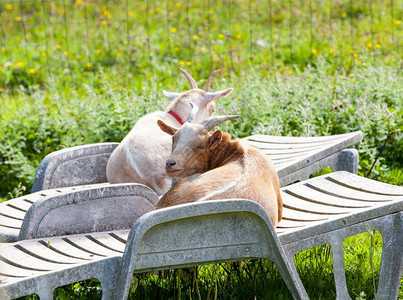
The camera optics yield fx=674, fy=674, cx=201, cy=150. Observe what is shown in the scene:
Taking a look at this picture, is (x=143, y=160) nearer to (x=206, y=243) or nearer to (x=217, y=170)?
(x=217, y=170)

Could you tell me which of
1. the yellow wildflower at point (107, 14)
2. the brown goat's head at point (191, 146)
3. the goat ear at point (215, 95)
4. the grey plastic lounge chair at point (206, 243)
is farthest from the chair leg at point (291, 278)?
the yellow wildflower at point (107, 14)

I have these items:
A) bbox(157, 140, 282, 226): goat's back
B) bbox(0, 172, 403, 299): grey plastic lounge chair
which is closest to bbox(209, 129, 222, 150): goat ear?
bbox(157, 140, 282, 226): goat's back

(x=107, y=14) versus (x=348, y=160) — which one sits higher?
(x=348, y=160)

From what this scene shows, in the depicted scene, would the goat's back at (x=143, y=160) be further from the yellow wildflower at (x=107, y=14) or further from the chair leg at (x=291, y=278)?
the yellow wildflower at (x=107, y=14)

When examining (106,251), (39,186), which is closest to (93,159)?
(39,186)

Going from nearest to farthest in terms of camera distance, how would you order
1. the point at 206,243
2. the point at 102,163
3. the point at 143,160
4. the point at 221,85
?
the point at 206,243
the point at 143,160
the point at 102,163
the point at 221,85

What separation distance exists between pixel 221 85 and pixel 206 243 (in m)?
4.01

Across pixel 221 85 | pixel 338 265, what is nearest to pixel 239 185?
pixel 338 265

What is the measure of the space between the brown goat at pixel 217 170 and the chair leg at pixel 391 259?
21.6 inches

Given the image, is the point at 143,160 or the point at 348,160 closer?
the point at 143,160

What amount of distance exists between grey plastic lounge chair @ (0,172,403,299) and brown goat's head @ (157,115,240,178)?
0.46 metres

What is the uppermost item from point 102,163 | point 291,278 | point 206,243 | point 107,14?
point 206,243

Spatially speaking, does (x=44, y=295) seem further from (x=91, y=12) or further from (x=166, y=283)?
(x=91, y=12)

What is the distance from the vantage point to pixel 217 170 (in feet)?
10.8
